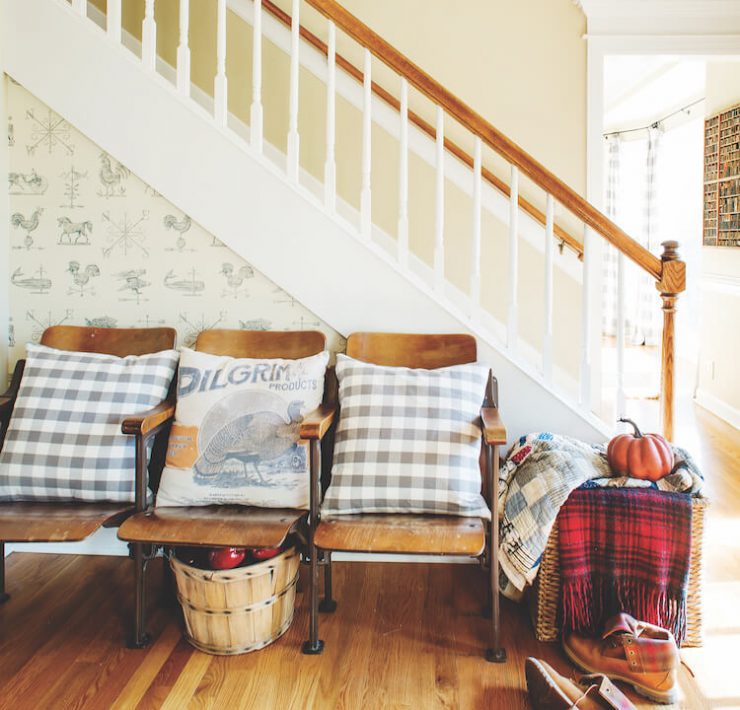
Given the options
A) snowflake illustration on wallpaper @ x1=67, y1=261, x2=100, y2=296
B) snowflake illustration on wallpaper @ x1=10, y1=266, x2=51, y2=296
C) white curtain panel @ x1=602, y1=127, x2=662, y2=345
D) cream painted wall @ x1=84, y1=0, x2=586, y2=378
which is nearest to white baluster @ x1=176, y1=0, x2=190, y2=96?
snowflake illustration on wallpaper @ x1=67, y1=261, x2=100, y2=296

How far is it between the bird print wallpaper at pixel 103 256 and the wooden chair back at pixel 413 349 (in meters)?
0.14

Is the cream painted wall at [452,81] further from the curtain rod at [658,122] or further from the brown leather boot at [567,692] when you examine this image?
the curtain rod at [658,122]

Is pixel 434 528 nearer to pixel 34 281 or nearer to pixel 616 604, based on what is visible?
pixel 616 604

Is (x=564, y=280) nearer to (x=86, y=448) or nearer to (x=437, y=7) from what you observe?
(x=437, y=7)

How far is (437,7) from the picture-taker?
3996 millimetres

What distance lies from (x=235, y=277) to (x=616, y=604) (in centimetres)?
167

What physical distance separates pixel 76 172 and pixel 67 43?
44cm

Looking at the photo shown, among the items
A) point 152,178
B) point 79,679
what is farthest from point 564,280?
point 79,679

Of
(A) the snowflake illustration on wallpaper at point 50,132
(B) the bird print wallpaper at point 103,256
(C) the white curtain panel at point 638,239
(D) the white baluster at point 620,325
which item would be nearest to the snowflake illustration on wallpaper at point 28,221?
(B) the bird print wallpaper at point 103,256

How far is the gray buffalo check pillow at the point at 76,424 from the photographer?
246 centimetres

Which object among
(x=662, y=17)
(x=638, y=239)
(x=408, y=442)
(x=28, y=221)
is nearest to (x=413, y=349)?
(x=408, y=442)

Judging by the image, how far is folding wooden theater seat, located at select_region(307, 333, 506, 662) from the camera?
2143 mm

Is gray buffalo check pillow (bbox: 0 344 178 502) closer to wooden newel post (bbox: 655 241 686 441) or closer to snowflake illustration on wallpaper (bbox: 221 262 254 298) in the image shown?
snowflake illustration on wallpaper (bbox: 221 262 254 298)

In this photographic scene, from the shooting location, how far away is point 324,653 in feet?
7.63
